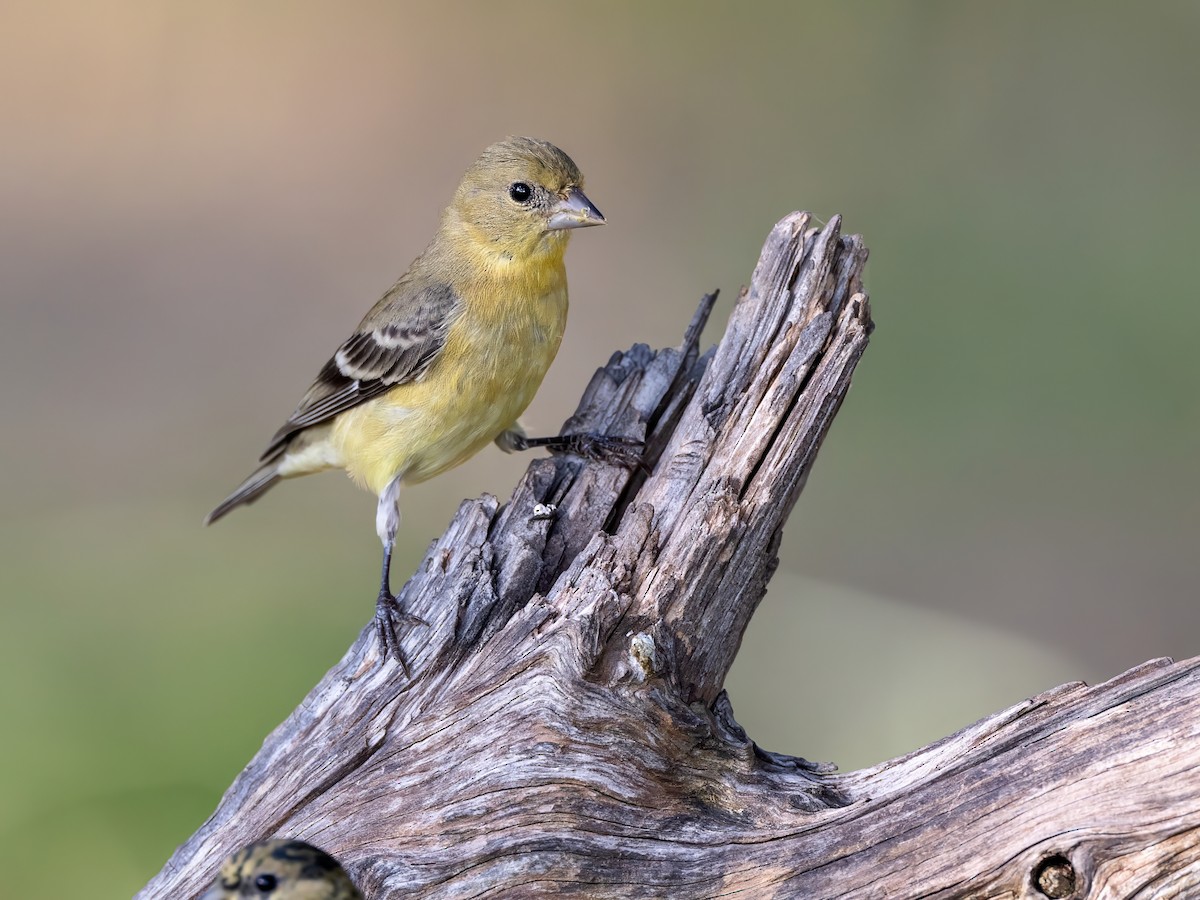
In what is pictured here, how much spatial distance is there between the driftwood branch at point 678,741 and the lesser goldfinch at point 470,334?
0.69m

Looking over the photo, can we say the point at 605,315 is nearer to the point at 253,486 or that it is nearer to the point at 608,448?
the point at 253,486

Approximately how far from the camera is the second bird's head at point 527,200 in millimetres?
5843

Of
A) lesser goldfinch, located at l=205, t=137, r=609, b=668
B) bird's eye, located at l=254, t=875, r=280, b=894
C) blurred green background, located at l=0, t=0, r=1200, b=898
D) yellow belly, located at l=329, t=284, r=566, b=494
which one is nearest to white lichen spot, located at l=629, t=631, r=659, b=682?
bird's eye, located at l=254, t=875, r=280, b=894

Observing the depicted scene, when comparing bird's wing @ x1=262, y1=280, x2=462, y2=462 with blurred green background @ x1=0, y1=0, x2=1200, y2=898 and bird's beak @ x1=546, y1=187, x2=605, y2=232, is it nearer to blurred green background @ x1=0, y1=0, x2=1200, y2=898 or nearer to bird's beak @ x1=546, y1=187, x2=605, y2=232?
bird's beak @ x1=546, y1=187, x2=605, y2=232

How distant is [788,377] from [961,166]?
8.02 metres

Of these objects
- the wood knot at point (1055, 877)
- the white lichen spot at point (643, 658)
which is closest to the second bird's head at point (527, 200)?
the white lichen spot at point (643, 658)

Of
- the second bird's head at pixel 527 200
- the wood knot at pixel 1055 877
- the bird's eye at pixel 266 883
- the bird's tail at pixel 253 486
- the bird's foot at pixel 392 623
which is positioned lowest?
the bird's eye at pixel 266 883

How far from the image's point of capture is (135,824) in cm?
717

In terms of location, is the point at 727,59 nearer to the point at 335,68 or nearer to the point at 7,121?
the point at 335,68

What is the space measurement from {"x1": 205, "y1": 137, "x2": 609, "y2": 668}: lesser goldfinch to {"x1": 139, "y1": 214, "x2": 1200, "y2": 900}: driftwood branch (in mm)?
686

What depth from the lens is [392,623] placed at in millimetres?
4770

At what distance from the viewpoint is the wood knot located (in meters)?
3.57

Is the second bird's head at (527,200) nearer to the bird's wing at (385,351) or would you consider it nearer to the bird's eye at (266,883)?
the bird's wing at (385,351)

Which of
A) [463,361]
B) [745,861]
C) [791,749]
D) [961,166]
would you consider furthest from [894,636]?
[961,166]
